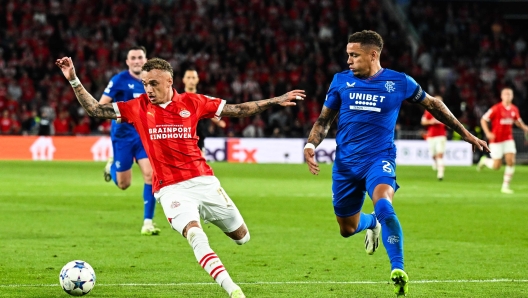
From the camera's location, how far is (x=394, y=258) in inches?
281

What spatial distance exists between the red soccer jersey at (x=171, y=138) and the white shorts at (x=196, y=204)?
0.23ft

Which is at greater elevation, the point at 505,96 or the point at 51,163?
the point at 505,96

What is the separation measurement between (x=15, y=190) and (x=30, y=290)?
1191 cm

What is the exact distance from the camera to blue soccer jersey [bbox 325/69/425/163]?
8023mm

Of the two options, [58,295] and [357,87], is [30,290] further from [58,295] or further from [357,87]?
[357,87]

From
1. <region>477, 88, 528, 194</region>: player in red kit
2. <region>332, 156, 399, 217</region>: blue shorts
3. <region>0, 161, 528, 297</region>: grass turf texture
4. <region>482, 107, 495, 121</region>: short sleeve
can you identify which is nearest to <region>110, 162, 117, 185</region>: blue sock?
<region>0, 161, 528, 297</region>: grass turf texture

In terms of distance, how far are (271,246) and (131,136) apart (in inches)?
113

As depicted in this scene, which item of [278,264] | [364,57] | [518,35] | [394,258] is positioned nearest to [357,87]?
[364,57]

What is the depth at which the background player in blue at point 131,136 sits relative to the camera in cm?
1220

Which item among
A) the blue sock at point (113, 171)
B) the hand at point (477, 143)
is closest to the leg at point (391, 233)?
the hand at point (477, 143)

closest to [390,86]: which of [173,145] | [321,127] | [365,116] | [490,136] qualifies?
[365,116]

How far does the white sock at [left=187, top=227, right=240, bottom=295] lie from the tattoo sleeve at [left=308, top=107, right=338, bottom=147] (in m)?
1.69

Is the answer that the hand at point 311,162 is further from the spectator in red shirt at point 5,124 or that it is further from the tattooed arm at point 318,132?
the spectator in red shirt at point 5,124

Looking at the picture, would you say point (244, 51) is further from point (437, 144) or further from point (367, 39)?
point (367, 39)
